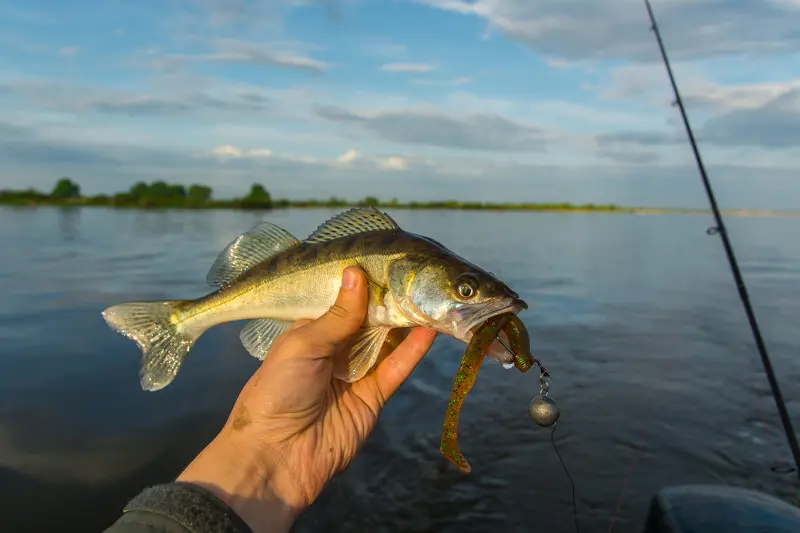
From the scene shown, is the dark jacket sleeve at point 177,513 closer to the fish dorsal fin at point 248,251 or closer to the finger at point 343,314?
the finger at point 343,314

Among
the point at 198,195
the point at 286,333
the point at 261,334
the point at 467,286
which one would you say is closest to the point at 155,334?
the point at 261,334

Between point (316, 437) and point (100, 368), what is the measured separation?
758 cm

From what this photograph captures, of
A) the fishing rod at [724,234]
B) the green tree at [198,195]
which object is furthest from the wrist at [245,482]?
the green tree at [198,195]

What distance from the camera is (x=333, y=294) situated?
371 cm

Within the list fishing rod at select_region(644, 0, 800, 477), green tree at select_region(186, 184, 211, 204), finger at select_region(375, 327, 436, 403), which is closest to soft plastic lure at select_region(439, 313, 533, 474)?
finger at select_region(375, 327, 436, 403)

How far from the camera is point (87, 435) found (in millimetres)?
7453

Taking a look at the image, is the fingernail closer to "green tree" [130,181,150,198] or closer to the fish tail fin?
the fish tail fin

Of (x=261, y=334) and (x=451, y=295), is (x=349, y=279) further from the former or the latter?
(x=261, y=334)

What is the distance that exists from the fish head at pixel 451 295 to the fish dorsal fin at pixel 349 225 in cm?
47

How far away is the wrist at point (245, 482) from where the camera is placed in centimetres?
304

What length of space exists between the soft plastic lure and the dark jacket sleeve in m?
1.05

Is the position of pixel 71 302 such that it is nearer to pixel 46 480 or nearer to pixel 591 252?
pixel 46 480

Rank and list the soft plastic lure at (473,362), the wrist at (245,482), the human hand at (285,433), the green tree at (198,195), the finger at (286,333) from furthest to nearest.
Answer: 1. the green tree at (198,195)
2. the finger at (286,333)
3. the human hand at (285,433)
4. the wrist at (245,482)
5. the soft plastic lure at (473,362)

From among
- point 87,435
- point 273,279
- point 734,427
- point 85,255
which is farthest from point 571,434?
point 85,255
